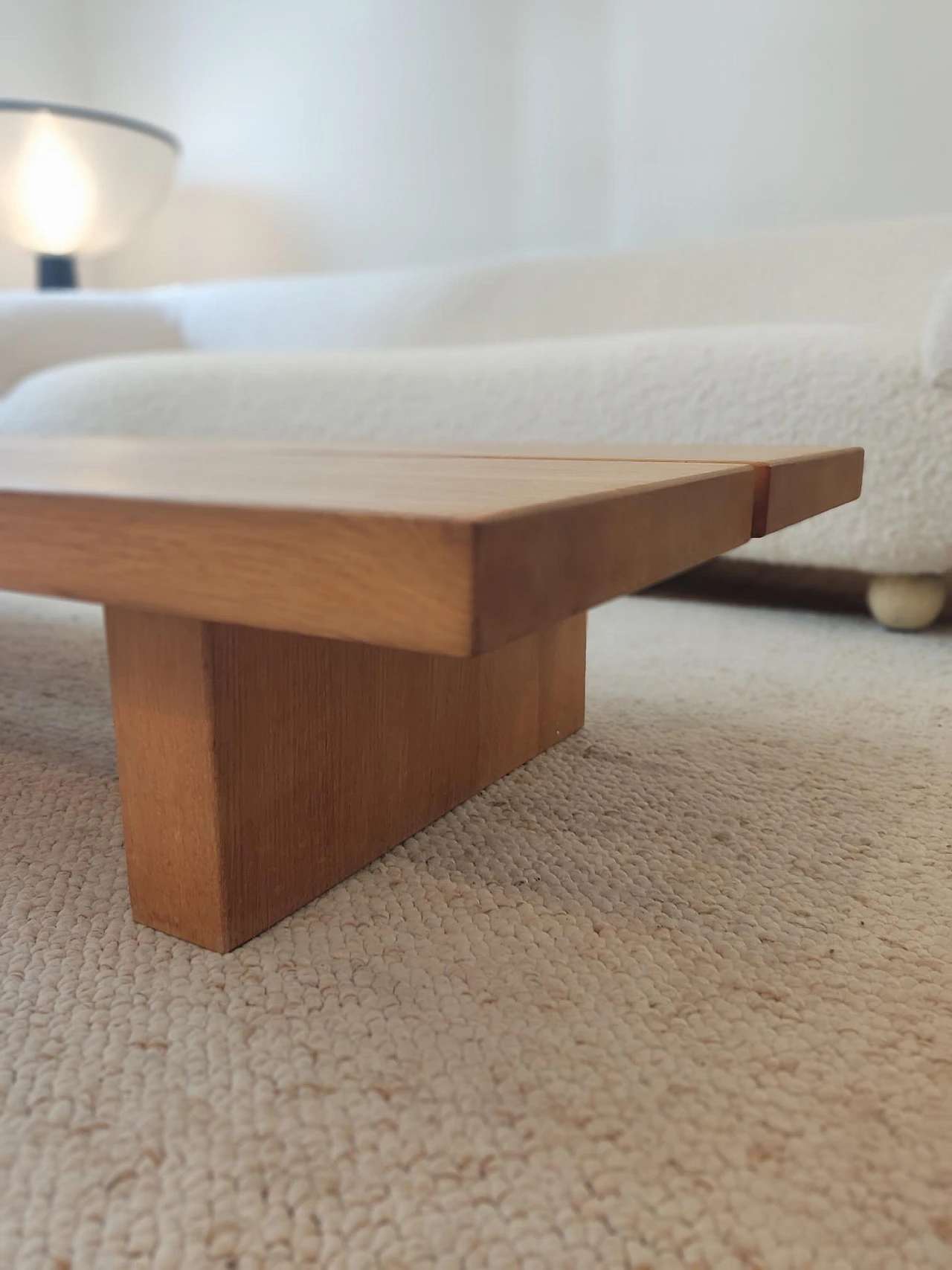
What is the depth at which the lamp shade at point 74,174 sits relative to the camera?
7.96 feet

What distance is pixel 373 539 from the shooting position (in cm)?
36

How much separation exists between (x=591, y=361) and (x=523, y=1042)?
109cm

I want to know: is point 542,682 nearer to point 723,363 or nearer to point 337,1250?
point 337,1250

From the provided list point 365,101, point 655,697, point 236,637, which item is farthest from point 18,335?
point 236,637

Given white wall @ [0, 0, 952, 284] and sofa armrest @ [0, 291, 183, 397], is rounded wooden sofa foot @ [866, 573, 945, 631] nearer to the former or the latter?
white wall @ [0, 0, 952, 284]

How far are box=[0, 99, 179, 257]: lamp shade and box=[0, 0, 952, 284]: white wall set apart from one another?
0.35 m

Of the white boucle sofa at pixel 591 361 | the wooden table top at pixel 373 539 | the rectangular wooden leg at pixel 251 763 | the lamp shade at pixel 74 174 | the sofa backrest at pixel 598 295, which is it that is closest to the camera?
the wooden table top at pixel 373 539

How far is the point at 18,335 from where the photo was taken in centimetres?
204

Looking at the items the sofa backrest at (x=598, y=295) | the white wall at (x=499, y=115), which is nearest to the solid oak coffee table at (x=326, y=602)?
the sofa backrest at (x=598, y=295)

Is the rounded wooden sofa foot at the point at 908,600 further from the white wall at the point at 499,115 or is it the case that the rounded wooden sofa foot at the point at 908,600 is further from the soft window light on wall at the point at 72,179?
the soft window light on wall at the point at 72,179

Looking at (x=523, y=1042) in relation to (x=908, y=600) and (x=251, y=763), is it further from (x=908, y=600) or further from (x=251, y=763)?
(x=908, y=600)

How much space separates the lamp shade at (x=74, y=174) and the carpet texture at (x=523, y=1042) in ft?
7.06

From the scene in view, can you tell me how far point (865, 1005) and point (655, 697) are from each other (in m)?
0.53

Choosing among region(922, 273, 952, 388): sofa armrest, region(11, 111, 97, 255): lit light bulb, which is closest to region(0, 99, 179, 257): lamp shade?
region(11, 111, 97, 255): lit light bulb
